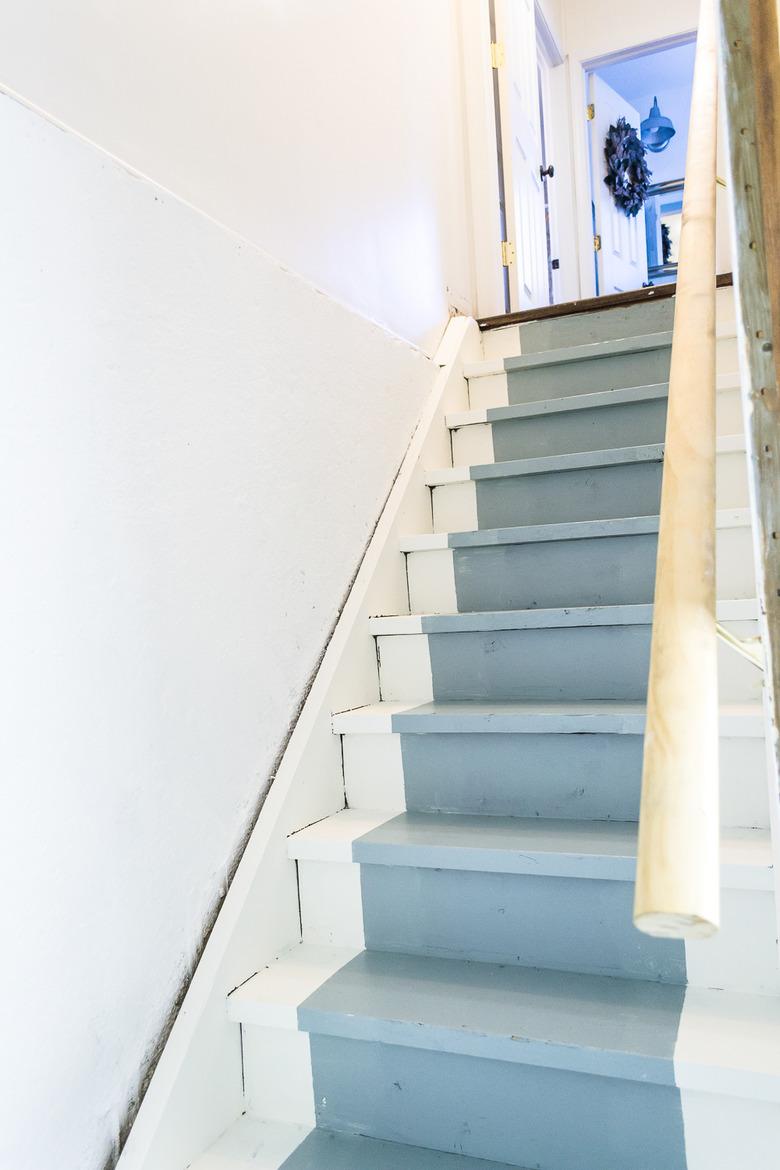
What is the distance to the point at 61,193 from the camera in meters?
0.94

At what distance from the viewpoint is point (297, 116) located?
1.61 meters

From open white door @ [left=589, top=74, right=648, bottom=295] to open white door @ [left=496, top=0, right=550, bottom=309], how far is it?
111 centimetres

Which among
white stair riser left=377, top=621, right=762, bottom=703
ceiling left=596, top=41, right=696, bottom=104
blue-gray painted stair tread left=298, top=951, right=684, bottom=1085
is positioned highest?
ceiling left=596, top=41, right=696, bottom=104

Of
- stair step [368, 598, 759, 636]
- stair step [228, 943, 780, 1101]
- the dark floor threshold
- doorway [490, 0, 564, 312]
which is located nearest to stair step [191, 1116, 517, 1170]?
stair step [228, 943, 780, 1101]

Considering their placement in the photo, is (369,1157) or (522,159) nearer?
(369,1157)

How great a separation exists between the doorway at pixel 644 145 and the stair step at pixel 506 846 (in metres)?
4.04

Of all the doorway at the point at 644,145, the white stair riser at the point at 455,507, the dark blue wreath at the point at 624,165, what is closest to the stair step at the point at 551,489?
the white stair riser at the point at 455,507

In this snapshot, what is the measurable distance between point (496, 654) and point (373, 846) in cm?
48

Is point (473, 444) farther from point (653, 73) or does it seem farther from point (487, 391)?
point (653, 73)

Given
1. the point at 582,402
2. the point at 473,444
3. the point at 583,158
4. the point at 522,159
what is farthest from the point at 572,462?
the point at 583,158

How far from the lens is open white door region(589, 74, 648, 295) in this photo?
4.68 metres

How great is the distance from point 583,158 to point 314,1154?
471 cm

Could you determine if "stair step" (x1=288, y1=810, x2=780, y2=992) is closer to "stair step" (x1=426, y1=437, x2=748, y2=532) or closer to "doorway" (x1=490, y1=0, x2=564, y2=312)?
"stair step" (x1=426, y1=437, x2=748, y2=532)

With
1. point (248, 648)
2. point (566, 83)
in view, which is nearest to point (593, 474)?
point (248, 648)
